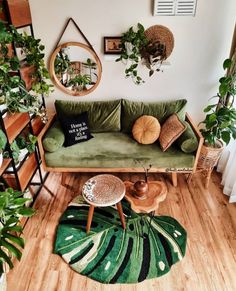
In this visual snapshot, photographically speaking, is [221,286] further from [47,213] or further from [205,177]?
[47,213]

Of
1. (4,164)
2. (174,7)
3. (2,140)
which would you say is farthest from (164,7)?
(4,164)

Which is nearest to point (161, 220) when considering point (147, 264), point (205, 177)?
point (147, 264)

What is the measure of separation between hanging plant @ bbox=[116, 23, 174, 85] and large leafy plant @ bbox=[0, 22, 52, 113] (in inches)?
35.2

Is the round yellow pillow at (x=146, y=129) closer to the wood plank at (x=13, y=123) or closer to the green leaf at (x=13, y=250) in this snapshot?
the wood plank at (x=13, y=123)

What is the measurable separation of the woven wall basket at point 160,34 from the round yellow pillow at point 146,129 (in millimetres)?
849

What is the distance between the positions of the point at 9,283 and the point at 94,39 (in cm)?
250

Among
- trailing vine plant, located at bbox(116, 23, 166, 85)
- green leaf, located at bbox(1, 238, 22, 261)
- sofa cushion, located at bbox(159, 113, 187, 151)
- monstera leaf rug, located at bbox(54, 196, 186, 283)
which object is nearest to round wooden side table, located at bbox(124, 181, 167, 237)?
monstera leaf rug, located at bbox(54, 196, 186, 283)

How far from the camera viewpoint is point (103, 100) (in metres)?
3.01

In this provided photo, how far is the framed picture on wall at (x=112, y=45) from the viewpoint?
263 cm

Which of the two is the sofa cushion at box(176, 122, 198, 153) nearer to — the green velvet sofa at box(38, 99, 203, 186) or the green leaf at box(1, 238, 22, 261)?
the green velvet sofa at box(38, 99, 203, 186)

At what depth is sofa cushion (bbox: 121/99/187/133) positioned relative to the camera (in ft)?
9.16

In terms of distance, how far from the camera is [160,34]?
2576 millimetres

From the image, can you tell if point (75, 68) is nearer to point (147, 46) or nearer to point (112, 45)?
point (112, 45)

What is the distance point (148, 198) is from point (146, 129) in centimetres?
88
